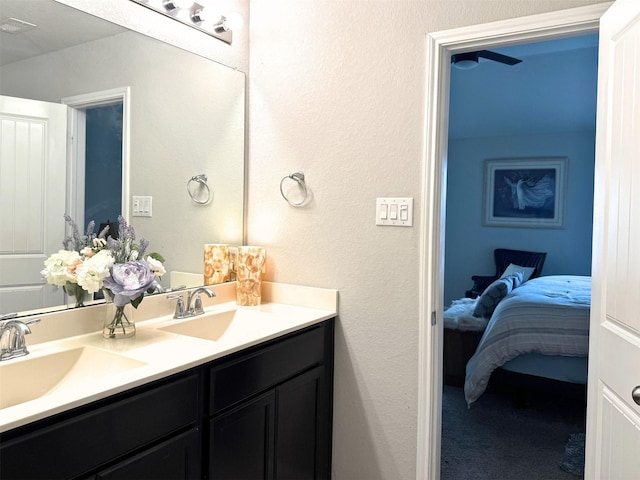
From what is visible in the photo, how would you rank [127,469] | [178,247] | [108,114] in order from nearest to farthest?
[127,469], [108,114], [178,247]

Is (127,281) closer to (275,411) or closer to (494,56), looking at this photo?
(275,411)

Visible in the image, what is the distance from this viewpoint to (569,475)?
232 centimetres

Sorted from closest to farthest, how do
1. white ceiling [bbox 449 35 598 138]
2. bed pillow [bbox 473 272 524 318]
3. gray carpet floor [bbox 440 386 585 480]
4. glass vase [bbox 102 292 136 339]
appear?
glass vase [bbox 102 292 136 339], gray carpet floor [bbox 440 386 585 480], bed pillow [bbox 473 272 524 318], white ceiling [bbox 449 35 598 138]

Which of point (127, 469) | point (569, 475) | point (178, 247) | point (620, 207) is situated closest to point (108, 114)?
point (178, 247)

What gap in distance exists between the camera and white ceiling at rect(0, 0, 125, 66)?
1.43 meters

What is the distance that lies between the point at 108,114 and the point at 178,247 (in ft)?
1.89

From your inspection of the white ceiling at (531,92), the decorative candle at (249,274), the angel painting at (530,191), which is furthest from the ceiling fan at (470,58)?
the angel painting at (530,191)

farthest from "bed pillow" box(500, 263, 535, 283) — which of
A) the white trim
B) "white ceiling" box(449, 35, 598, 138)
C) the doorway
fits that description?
the white trim

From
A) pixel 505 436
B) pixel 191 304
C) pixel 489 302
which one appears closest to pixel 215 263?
pixel 191 304

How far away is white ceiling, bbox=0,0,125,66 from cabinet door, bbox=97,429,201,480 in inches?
46.3

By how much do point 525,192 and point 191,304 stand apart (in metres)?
4.54

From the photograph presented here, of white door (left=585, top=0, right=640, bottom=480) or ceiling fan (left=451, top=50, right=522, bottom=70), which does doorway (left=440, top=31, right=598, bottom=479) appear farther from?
white door (left=585, top=0, right=640, bottom=480)

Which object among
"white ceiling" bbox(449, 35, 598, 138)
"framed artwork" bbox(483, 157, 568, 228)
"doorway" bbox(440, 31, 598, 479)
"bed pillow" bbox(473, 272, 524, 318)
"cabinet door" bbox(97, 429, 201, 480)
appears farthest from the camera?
"framed artwork" bbox(483, 157, 568, 228)

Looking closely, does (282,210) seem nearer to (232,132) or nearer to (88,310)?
(232,132)
